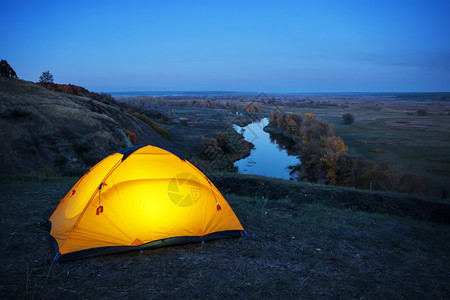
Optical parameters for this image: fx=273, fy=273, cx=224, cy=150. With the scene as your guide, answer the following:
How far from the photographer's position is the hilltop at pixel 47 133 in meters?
19.6

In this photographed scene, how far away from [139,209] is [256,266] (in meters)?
2.85

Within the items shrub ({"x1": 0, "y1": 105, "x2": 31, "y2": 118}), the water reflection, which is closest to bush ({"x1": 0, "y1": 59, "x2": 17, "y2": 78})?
shrub ({"x1": 0, "y1": 105, "x2": 31, "y2": 118})

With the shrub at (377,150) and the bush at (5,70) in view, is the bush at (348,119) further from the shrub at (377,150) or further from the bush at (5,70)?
the bush at (5,70)

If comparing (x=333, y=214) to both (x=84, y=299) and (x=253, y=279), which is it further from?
(x=84, y=299)

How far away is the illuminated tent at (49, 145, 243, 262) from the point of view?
5.82 meters

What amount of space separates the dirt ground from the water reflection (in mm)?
21579

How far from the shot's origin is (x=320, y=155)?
37.9 metres

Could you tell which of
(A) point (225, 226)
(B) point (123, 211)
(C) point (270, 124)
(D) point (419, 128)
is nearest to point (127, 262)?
(B) point (123, 211)

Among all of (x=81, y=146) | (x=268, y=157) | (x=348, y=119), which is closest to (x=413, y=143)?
(x=268, y=157)

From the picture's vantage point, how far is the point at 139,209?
244 inches

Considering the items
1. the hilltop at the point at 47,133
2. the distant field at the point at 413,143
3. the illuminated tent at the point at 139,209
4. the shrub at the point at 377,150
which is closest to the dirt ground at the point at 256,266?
the illuminated tent at the point at 139,209

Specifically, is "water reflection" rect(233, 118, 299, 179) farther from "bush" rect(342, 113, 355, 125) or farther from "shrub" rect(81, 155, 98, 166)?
"bush" rect(342, 113, 355, 125)

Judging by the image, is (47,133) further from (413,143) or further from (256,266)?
(413,143)

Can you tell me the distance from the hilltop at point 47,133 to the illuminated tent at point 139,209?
1091 cm
